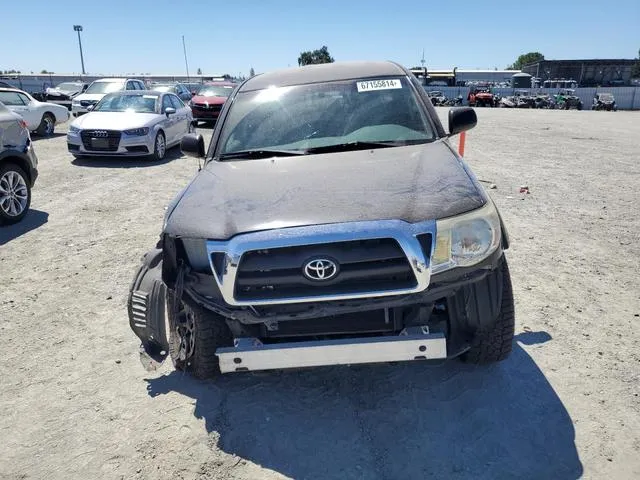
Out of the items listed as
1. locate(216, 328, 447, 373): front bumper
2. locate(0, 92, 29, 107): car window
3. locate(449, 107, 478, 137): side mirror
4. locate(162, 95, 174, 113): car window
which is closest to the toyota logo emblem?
locate(216, 328, 447, 373): front bumper

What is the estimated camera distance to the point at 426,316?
2625 mm

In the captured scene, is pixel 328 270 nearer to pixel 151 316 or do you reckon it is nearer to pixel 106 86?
pixel 151 316

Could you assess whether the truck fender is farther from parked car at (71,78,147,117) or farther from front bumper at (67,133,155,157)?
parked car at (71,78,147,117)

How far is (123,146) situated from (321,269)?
31.9 feet

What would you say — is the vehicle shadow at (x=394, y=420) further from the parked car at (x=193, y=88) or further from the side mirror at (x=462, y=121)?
the parked car at (x=193, y=88)

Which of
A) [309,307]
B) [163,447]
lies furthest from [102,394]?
[309,307]

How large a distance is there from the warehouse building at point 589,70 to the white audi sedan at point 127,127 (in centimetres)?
9378

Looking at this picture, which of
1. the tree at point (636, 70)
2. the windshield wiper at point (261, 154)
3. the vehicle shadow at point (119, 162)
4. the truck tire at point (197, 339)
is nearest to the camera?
the truck tire at point (197, 339)

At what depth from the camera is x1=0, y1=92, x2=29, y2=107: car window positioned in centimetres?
1393

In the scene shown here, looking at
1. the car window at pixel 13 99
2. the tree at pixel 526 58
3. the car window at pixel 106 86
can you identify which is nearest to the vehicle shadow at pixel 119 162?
the car window at pixel 13 99

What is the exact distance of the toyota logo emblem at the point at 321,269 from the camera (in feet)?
7.82

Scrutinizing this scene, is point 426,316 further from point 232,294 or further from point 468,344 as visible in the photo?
point 232,294

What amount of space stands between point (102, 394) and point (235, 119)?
2.23 m

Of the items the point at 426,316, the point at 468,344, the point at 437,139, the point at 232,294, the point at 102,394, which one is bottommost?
the point at 102,394
